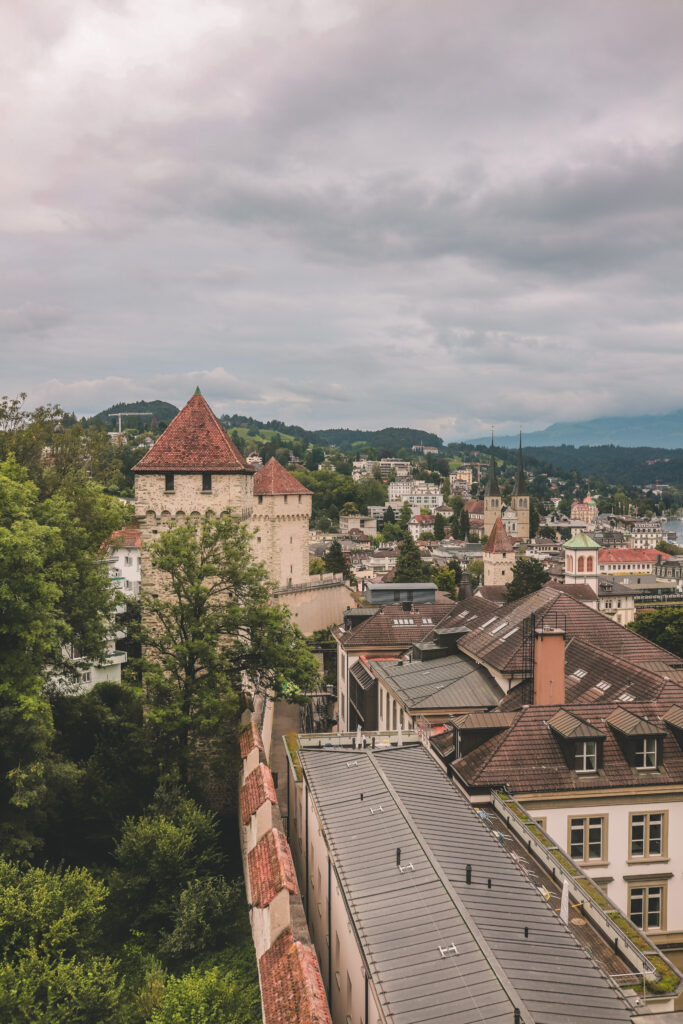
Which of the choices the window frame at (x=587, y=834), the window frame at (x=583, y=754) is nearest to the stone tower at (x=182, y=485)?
the window frame at (x=583, y=754)

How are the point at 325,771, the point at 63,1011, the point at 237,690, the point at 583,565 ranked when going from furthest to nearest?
the point at 583,565, the point at 237,690, the point at 325,771, the point at 63,1011

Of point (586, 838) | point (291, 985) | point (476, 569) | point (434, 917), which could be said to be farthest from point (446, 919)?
point (476, 569)

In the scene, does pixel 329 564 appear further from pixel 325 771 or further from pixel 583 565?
pixel 325 771

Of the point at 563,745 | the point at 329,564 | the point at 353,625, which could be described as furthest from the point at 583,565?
the point at 563,745

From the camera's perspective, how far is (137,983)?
15.4 meters

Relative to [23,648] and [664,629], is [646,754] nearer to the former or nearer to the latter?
[23,648]

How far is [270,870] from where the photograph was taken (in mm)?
13891

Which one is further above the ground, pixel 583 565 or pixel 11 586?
pixel 11 586

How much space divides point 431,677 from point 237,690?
8733 mm

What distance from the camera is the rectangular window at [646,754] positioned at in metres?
19.7

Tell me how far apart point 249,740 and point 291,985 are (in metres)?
9.63

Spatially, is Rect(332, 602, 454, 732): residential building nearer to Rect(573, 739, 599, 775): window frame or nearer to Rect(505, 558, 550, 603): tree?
Rect(573, 739, 599, 775): window frame

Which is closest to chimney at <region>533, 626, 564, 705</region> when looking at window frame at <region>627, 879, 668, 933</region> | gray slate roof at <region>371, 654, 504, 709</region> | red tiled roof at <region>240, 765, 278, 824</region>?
gray slate roof at <region>371, 654, 504, 709</region>

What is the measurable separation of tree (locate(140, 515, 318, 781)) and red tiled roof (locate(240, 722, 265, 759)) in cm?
66
